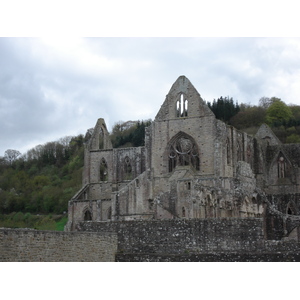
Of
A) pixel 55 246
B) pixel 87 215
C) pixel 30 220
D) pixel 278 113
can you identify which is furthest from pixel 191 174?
pixel 278 113

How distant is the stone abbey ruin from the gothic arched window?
8 cm

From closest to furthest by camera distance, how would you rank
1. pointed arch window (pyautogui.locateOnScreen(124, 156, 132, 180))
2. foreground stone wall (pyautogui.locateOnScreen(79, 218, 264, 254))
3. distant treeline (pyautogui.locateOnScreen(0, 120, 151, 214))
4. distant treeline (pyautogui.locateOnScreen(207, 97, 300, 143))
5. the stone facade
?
foreground stone wall (pyautogui.locateOnScreen(79, 218, 264, 254)) < the stone facade < pointed arch window (pyautogui.locateOnScreen(124, 156, 132, 180)) < distant treeline (pyautogui.locateOnScreen(0, 120, 151, 214)) < distant treeline (pyautogui.locateOnScreen(207, 97, 300, 143))

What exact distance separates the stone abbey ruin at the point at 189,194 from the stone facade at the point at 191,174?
0.08 m

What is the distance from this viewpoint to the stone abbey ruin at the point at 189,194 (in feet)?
79.9

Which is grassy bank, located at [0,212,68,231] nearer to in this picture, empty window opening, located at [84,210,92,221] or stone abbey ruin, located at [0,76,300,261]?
stone abbey ruin, located at [0,76,300,261]

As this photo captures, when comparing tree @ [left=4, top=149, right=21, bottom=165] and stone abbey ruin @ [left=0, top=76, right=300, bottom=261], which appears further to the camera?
tree @ [left=4, top=149, right=21, bottom=165]

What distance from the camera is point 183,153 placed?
48688 mm

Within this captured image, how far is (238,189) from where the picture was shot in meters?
43.7

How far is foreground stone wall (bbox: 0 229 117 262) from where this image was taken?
19328 millimetres

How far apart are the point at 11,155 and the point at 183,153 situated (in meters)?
49.9

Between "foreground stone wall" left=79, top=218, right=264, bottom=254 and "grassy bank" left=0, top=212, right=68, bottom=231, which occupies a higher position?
"grassy bank" left=0, top=212, right=68, bottom=231

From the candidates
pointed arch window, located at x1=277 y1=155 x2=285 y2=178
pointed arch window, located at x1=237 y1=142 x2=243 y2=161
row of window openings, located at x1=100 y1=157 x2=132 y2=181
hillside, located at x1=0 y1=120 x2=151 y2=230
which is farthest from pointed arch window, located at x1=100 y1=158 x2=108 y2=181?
pointed arch window, located at x1=277 y1=155 x2=285 y2=178

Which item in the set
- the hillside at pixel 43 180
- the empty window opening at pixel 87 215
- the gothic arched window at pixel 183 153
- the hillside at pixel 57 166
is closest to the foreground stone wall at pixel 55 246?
the gothic arched window at pixel 183 153

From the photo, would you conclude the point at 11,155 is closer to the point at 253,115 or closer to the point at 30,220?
the point at 30,220
